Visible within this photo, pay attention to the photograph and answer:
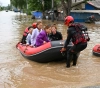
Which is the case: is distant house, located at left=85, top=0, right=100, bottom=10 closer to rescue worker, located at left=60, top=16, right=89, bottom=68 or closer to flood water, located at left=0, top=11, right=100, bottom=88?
flood water, located at left=0, top=11, right=100, bottom=88

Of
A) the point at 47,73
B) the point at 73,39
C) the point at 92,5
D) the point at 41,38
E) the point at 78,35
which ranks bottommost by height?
the point at 47,73

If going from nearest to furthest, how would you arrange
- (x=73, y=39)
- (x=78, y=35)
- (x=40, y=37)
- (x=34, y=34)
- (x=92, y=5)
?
(x=78, y=35)
(x=73, y=39)
(x=40, y=37)
(x=34, y=34)
(x=92, y=5)

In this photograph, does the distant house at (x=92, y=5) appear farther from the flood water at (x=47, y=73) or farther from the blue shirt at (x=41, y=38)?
the blue shirt at (x=41, y=38)

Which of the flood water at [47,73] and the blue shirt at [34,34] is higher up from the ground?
the blue shirt at [34,34]

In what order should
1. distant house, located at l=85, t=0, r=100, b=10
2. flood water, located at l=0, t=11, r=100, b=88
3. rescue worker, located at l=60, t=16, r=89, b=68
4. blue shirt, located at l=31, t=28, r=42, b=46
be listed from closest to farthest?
1. flood water, located at l=0, t=11, r=100, b=88
2. rescue worker, located at l=60, t=16, r=89, b=68
3. blue shirt, located at l=31, t=28, r=42, b=46
4. distant house, located at l=85, t=0, r=100, b=10

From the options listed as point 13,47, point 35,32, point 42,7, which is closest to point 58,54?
point 35,32

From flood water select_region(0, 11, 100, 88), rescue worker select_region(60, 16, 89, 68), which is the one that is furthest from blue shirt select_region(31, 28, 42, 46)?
rescue worker select_region(60, 16, 89, 68)

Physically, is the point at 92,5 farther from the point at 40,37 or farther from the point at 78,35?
the point at 78,35

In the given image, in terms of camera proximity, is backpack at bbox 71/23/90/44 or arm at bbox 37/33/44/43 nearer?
backpack at bbox 71/23/90/44

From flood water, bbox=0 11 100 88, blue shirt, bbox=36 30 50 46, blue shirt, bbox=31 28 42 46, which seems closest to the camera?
flood water, bbox=0 11 100 88

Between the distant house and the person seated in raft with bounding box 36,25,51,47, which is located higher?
the person seated in raft with bounding box 36,25,51,47

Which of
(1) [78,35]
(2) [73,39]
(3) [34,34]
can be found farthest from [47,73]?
(3) [34,34]

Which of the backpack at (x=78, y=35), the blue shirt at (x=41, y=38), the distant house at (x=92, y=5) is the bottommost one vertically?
the distant house at (x=92, y=5)

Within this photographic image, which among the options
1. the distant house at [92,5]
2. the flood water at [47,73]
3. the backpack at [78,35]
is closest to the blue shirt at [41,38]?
the flood water at [47,73]
